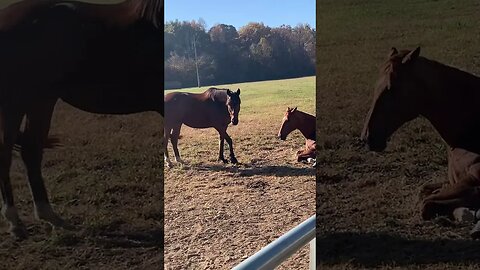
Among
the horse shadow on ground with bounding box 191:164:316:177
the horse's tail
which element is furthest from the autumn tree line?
the horse's tail

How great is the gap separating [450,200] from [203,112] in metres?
4.56

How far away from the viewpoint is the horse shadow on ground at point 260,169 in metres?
6.18

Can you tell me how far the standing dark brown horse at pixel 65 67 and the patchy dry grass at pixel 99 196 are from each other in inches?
1.3

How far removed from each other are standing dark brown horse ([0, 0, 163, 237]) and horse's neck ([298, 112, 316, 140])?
423 centimetres

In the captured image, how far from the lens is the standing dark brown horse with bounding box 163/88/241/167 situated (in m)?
6.05

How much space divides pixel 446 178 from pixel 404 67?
38 cm

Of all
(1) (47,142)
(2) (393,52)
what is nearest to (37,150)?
(1) (47,142)

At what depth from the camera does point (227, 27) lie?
20.1ft

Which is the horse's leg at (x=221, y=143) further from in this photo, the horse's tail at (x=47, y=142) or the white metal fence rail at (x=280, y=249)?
the horse's tail at (x=47, y=142)

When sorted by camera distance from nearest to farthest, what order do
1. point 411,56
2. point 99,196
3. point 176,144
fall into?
point 411,56
point 99,196
point 176,144

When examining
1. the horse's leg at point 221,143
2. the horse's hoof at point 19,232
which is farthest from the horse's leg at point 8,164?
the horse's leg at point 221,143

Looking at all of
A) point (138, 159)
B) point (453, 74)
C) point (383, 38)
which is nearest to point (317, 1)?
point (383, 38)

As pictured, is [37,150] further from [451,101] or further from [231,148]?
[231,148]

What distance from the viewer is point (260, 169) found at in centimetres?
632
